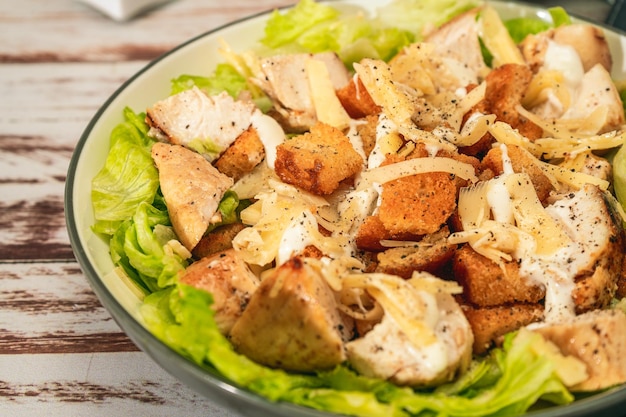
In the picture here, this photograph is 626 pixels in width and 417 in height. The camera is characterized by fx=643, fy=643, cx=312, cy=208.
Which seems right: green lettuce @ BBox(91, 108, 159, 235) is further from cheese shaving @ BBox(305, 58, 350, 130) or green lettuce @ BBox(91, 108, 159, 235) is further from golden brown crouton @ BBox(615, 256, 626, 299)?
golden brown crouton @ BBox(615, 256, 626, 299)

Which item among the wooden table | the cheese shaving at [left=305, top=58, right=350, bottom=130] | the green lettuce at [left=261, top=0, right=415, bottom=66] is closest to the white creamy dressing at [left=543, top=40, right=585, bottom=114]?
the green lettuce at [left=261, top=0, right=415, bottom=66]

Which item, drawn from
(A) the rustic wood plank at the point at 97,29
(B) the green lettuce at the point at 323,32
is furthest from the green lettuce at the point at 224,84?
(A) the rustic wood plank at the point at 97,29

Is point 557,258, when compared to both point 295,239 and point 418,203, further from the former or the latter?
point 295,239

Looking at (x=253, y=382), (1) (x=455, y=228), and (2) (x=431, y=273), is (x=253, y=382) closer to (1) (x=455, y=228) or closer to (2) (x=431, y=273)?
(2) (x=431, y=273)

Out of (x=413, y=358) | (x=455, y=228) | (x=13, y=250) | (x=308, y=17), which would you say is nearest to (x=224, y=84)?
(x=308, y=17)

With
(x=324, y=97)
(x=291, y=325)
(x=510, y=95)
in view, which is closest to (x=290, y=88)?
Answer: (x=324, y=97)

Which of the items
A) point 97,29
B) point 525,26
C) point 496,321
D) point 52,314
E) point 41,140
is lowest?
point 52,314
